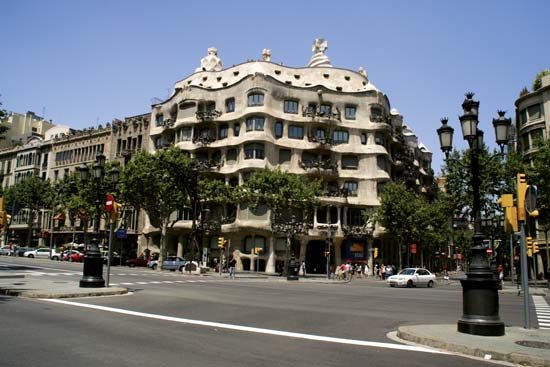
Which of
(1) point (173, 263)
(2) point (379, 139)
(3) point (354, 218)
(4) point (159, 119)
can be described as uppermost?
(4) point (159, 119)

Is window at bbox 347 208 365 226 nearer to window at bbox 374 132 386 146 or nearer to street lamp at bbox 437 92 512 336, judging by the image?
window at bbox 374 132 386 146

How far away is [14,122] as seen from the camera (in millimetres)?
91062

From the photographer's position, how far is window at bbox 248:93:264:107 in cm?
5322

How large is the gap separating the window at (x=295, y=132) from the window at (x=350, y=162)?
5.85m

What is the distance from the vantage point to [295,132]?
55.0m

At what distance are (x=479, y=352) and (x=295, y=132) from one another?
4782 centimetres

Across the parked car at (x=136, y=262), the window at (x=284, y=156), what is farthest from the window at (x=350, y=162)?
the parked car at (x=136, y=262)

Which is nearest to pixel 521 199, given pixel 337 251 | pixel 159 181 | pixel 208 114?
pixel 159 181

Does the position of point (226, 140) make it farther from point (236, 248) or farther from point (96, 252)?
point (96, 252)

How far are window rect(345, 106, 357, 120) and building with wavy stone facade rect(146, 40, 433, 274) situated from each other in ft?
0.40

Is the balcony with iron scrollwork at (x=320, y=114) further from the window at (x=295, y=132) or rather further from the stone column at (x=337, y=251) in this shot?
the stone column at (x=337, y=251)

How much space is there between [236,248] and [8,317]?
138 feet

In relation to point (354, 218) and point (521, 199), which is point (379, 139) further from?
point (521, 199)

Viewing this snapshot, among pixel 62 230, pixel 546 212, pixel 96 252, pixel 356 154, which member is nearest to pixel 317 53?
pixel 356 154
